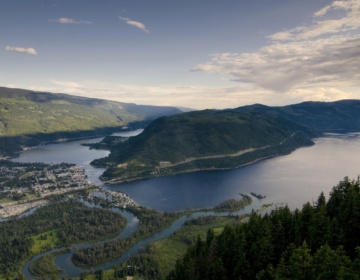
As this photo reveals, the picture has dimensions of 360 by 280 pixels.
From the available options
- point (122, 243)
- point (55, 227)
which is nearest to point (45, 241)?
point (55, 227)

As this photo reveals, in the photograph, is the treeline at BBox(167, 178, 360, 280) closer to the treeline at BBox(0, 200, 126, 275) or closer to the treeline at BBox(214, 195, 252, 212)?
the treeline at BBox(0, 200, 126, 275)

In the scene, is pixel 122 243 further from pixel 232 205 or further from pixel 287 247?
pixel 287 247

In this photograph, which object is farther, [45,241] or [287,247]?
[45,241]

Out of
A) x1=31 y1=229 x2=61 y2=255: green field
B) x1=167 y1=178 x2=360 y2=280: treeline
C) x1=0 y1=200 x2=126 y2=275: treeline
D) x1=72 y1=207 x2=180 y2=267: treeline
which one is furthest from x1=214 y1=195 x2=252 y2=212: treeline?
x1=167 y1=178 x2=360 y2=280: treeline

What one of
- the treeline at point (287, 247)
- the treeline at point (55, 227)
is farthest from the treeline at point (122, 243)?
the treeline at point (287, 247)

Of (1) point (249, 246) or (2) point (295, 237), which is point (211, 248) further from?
(2) point (295, 237)

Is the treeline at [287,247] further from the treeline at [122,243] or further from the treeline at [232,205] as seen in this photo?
the treeline at [232,205]
